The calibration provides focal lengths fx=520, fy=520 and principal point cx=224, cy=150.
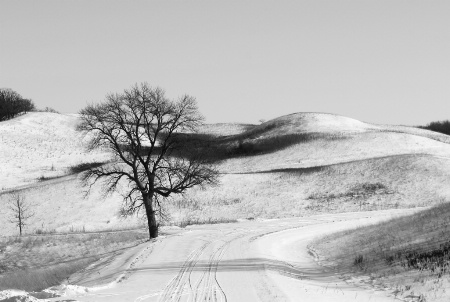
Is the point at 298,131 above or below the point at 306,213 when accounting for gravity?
above

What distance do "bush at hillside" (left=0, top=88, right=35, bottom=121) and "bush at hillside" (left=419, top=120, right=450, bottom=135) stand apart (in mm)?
106611

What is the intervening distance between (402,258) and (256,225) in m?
22.6

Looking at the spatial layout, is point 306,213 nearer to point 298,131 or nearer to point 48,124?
point 298,131

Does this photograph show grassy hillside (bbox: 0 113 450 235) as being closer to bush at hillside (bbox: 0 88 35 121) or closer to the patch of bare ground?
the patch of bare ground

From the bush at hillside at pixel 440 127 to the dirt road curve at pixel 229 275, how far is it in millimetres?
119264

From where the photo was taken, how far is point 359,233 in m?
27.5

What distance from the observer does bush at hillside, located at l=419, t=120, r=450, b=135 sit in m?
136

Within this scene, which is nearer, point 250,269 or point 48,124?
point 250,269

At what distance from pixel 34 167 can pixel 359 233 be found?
237 feet

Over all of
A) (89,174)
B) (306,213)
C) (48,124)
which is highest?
(48,124)

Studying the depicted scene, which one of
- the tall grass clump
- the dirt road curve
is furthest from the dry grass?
the tall grass clump

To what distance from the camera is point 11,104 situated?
128750 millimetres

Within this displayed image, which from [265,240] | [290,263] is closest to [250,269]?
[290,263]

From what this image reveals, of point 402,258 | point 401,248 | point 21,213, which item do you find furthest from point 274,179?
point 402,258
